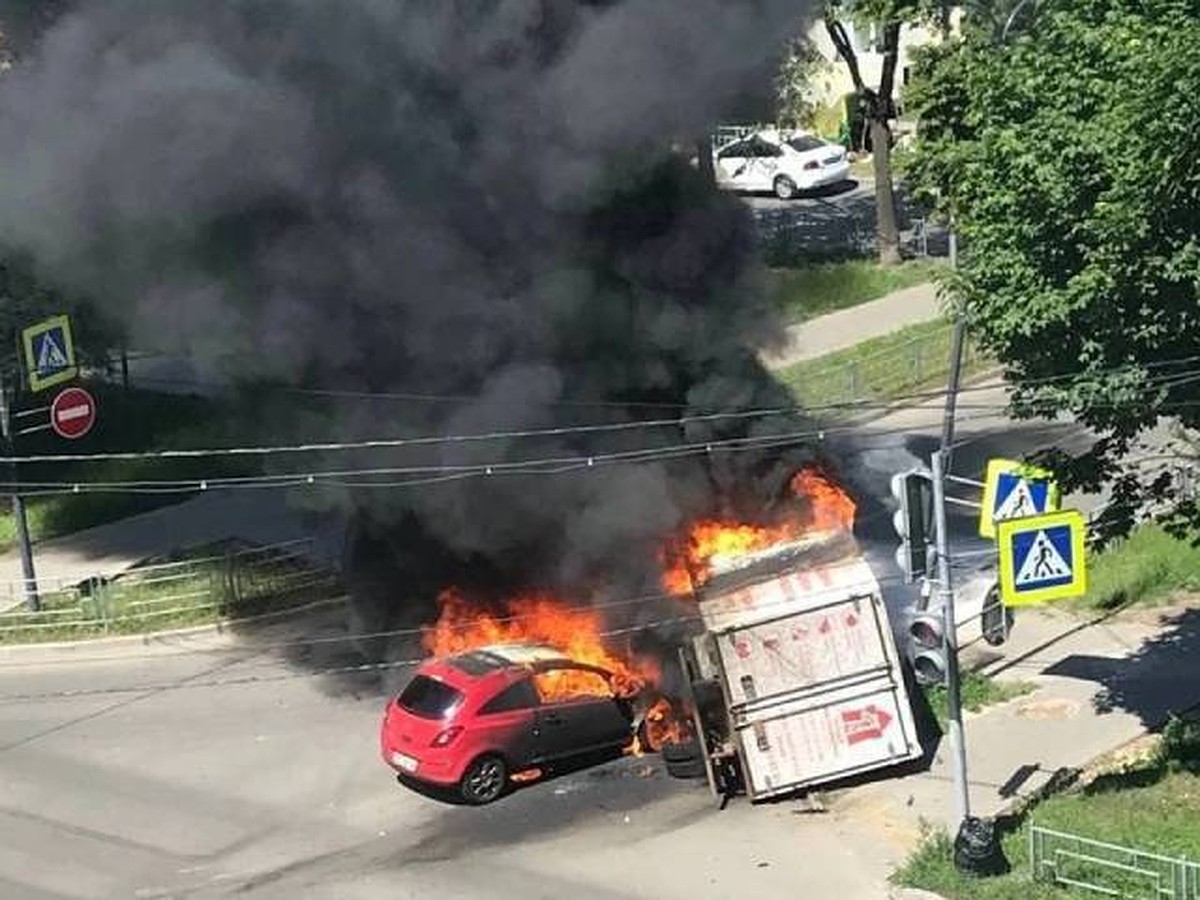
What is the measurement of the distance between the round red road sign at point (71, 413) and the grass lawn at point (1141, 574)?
13629 millimetres

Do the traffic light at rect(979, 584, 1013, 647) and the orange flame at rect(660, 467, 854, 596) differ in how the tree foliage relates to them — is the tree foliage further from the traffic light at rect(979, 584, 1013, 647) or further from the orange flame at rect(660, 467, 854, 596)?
the orange flame at rect(660, 467, 854, 596)

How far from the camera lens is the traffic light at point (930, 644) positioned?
15578 mm

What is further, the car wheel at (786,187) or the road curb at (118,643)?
the car wheel at (786,187)

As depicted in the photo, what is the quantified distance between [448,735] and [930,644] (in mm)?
4889

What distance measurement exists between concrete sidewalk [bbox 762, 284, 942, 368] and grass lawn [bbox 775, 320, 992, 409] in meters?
0.73

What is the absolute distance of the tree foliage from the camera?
1363 cm

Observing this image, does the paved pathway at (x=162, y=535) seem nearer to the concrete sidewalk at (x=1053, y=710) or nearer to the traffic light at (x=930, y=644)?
the concrete sidewalk at (x=1053, y=710)

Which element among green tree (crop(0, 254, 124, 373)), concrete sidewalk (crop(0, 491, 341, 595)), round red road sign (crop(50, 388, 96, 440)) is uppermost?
green tree (crop(0, 254, 124, 373))

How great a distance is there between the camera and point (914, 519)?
50.4 feet

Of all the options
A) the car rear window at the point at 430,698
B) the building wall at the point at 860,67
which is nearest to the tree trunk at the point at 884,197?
the building wall at the point at 860,67

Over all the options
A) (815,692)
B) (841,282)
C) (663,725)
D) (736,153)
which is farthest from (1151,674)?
(736,153)

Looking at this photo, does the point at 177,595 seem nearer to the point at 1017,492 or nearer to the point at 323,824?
the point at 323,824

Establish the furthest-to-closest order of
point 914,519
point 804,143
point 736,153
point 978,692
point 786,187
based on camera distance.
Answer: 1. point 804,143
2. point 786,187
3. point 736,153
4. point 978,692
5. point 914,519

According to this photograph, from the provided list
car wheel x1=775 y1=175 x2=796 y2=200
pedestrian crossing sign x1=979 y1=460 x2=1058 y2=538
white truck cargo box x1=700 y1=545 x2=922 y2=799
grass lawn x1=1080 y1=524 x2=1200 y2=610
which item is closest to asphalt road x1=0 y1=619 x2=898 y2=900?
white truck cargo box x1=700 y1=545 x2=922 y2=799
